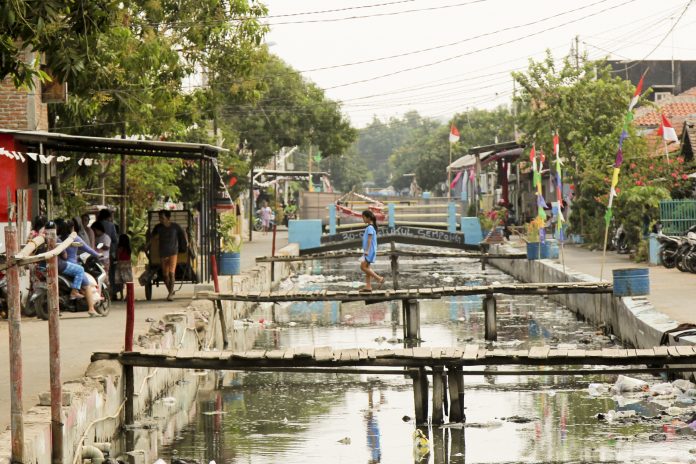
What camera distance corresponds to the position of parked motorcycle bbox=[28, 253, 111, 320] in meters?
18.4

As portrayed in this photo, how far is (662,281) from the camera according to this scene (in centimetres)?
2448

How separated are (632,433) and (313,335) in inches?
419

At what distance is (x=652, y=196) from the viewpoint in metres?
32.0

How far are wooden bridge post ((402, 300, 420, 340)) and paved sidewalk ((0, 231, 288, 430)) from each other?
3616mm

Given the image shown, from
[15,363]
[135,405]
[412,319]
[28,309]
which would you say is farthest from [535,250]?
[15,363]

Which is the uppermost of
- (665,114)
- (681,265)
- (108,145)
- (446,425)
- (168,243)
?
(665,114)

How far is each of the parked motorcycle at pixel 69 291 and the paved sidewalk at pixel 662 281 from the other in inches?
327

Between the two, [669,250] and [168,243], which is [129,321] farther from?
[669,250]

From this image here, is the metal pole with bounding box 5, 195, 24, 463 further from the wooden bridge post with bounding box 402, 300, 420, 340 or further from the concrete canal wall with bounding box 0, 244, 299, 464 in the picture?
the wooden bridge post with bounding box 402, 300, 420, 340

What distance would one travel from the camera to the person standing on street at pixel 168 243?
21.5 meters

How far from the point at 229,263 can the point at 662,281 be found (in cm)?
842

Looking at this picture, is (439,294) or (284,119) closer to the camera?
(439,294)

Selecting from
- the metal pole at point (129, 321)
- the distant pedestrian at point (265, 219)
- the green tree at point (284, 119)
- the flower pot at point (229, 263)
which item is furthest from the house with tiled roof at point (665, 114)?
the metal pole at point (129, 321)

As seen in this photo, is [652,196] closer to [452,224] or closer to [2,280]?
[452,224]
